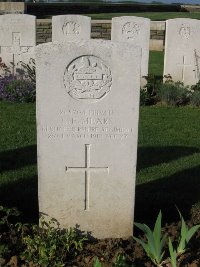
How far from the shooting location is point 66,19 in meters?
8.76

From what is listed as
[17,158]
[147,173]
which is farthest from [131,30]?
[147,173]

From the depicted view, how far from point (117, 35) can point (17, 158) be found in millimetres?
4082

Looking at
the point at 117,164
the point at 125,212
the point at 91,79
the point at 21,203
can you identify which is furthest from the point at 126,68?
the point at 21,203

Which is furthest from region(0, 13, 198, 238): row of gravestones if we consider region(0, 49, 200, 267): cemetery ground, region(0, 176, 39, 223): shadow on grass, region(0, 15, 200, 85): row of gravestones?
region(0, 15, 200, 85): row of gravestones

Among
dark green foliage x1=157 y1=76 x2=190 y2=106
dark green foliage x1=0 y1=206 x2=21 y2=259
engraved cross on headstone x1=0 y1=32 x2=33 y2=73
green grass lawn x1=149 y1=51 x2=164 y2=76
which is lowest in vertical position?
dark green foliage x1=0 y1=206 x2=21 y2=259

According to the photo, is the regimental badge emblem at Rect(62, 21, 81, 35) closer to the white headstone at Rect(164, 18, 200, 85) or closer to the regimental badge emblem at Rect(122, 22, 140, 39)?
the regimental badge emblem at Rect(122, 22, 140, 39)

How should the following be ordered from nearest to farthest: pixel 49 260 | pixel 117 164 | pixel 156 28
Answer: pixel 49 260, pixel 117 164, pixel 156 28

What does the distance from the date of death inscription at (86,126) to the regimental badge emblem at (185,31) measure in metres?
5.80

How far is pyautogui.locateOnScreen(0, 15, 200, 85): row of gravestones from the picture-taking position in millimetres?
8797

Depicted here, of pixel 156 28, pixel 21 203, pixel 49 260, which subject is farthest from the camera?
pixel 156 28

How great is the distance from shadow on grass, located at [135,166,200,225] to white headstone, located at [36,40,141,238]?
0.49 metres

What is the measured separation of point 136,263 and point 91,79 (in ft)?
4.39

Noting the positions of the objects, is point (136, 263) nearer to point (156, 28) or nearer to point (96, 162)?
point (96, 162)

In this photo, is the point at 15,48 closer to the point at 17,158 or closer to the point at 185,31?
the point at 185,31
